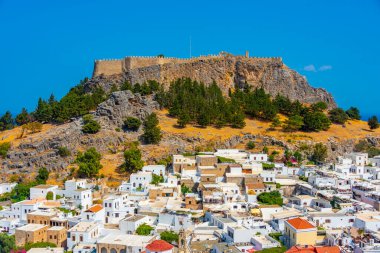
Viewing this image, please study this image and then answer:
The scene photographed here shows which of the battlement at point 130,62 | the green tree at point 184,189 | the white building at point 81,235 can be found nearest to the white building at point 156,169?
the green tree at point 184,189

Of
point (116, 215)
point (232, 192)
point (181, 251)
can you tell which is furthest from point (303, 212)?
point (116, 215)

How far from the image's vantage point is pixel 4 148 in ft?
121

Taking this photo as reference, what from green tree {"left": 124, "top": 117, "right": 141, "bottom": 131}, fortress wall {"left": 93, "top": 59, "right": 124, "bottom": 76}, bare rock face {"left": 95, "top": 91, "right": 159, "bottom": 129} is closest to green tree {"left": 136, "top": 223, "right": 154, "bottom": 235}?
green tree {"left": 124, "top": 117, "right": 141, "bottom": 131}

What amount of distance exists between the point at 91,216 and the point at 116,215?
5.85ft

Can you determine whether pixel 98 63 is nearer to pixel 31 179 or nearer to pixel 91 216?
pixel 31 179

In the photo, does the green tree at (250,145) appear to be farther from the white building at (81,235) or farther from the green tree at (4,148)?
the green tree at (4,148)

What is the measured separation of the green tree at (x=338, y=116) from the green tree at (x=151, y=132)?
17141 mm

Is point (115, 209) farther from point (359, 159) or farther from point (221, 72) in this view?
point (221, 72)

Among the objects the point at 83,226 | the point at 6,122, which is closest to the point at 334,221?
the point at 83,226

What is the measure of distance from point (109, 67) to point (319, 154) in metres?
22.8

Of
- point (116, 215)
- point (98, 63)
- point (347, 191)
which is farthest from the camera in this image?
point (98, 63)

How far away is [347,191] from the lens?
93.7 ft

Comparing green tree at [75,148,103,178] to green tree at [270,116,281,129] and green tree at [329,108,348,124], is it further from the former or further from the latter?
green tree at [329,108,348,124]

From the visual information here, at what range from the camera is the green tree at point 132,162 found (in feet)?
111
